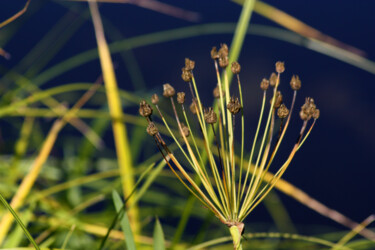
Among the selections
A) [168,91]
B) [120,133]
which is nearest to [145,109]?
[168,91]

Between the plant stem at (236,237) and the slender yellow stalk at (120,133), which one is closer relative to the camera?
the plant stem at (236,237)

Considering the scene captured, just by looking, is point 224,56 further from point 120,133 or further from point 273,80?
point 120,133

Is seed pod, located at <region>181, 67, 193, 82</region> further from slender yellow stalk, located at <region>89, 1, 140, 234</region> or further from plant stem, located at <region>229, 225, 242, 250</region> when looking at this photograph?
slender yellow stalk, located at <region>89, 1, 140, 234</region>

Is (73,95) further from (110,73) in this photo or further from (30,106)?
(110,73)

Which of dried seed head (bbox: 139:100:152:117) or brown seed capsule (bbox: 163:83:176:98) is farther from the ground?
brown seed capsule (bbox: 163:83:176:98)

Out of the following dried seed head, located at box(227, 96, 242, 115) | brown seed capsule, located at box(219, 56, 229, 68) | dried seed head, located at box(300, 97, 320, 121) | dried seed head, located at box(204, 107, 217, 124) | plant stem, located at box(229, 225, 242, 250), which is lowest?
plant stem, located at box(229, 225, 242, 250)

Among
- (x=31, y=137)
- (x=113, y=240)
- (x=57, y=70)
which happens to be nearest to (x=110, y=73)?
Answer: (x=57, y=70)

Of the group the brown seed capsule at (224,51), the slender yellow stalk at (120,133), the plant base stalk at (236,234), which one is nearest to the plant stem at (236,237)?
the plant base stalk at (236,234)

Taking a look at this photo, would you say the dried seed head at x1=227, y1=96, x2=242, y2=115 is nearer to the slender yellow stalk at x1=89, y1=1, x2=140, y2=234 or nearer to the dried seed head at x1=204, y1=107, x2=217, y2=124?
the dried seed head at x1=204, y1=107, x2=217, y2=124

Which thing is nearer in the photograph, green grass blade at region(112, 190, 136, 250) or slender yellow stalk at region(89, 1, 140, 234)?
green grass blade at region(112, 190, 136, 250)

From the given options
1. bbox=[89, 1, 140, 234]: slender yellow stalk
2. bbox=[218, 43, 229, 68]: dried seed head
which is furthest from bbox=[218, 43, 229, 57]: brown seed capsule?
bbox=[89, 1, 140, 234]: slender yellow stalk

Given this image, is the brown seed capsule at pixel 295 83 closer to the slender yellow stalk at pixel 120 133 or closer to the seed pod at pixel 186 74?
the seed pod at pixel 186 74

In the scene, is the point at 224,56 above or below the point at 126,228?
above
